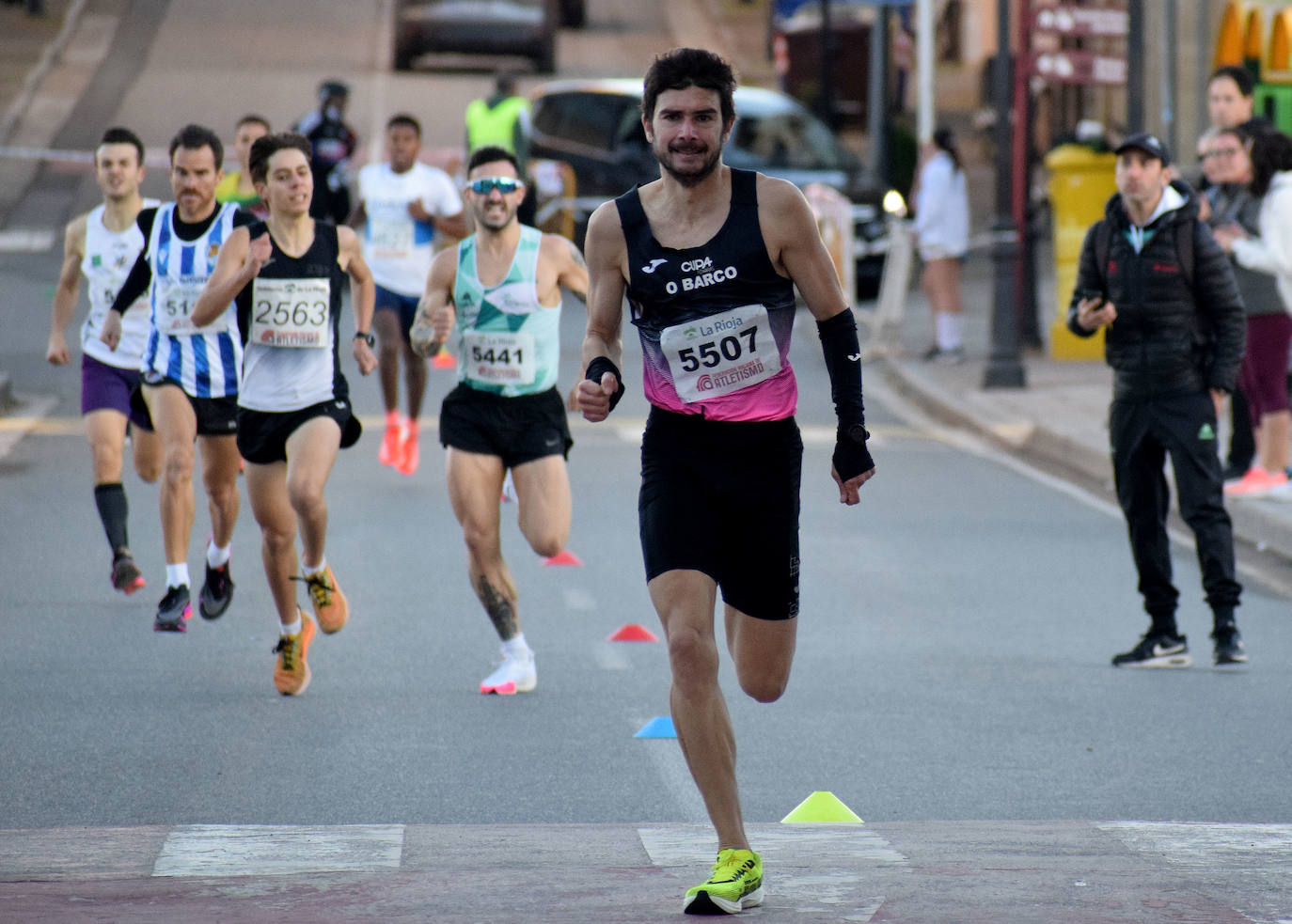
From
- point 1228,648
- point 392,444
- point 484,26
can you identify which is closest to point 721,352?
point 1228,648

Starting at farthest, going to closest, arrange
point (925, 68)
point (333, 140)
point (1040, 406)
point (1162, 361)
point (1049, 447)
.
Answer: point (925, 68) < point (333, 140) < point (1040, 406) < point (1049, 447) < point (1162, 361)

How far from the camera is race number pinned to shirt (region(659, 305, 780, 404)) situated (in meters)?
5.12

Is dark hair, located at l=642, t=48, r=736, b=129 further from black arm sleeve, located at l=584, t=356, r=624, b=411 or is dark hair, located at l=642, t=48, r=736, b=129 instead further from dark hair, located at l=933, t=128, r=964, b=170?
dark hair, located at l=933, t=128, r=964, b=170

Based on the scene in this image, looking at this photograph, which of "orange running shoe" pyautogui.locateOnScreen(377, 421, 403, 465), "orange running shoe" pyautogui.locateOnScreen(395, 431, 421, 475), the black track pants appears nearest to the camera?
the black track pants

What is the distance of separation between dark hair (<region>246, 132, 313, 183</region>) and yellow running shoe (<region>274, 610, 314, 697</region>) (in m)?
1.65

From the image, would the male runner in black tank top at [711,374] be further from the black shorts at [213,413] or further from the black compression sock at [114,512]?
the black compression sock at [114,512]

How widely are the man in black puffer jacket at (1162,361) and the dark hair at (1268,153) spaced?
2.13 m

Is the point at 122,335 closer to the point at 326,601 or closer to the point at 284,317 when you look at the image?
the point at 284,317

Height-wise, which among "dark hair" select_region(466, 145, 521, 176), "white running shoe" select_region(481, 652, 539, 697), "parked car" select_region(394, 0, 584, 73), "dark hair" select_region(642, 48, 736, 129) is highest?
"parked car" select_region(394, 0, 584, 73)

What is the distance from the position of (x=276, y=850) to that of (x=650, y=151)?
18.0 meters

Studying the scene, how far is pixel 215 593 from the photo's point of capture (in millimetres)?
8820

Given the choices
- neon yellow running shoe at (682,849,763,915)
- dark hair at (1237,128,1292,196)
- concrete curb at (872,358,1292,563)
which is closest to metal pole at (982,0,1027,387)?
concrete curb at (872,358,1292,563)

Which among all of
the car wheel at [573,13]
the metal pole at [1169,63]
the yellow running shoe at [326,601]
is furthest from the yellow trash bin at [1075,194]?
the car wheel at [573,13]

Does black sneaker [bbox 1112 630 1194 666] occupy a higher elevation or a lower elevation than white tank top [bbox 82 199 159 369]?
lower
